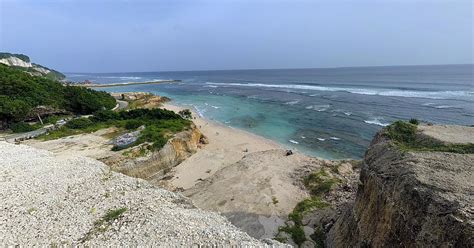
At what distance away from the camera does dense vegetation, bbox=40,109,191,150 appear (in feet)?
84.2

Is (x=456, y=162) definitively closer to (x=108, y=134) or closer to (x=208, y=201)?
(x=208, y=201)

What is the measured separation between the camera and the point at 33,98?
35.7 metres

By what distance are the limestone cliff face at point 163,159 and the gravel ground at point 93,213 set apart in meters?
4.39

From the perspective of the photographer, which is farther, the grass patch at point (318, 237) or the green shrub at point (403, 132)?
the grass patch at point (318, 237)

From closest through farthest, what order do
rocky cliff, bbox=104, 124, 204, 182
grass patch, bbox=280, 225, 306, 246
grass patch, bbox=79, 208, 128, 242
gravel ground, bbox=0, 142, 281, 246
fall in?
gravel ground, bbox=0, 142, 281, 246 < grass patch, bbox=79, 208, 128, 242 < grass patch, bbox=280, 225, 306, 246 < rocky cliff, bbox=104, 124, 204, 182

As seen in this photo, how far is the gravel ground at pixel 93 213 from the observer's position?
10984 mm

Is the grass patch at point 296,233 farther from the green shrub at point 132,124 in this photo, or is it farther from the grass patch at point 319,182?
the green shrub at point 132,124

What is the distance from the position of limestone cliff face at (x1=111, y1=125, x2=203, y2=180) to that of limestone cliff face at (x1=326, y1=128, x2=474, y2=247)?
15426mm

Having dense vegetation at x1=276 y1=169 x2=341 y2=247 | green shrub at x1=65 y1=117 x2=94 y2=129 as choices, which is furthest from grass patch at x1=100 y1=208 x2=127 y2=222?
green shrub at x1=65 y1=117 x2=94 y2=129

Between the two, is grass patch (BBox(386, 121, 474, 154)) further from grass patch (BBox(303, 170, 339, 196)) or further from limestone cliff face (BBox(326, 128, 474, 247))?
grass patch (BBox(303, 170, 339, 196))

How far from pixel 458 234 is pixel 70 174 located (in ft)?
57.7

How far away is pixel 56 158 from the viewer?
1930cm

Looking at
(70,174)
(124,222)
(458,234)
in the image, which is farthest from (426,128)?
(70,174)

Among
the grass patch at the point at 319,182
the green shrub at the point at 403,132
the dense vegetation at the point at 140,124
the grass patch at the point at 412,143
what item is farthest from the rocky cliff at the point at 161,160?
the grass patch at the point at 412,143
